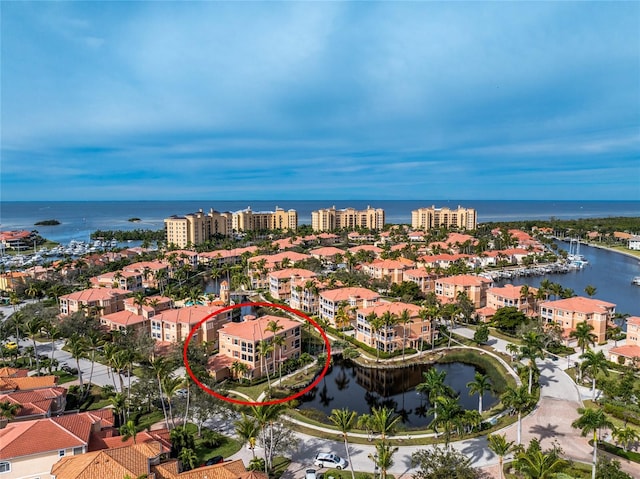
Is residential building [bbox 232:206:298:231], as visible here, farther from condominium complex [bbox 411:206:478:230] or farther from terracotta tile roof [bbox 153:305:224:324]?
terracotta tile roof [bbox 153:305:224:324]

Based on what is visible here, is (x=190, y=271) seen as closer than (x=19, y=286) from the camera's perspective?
No

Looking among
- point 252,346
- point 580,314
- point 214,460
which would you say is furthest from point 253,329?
point 580,314

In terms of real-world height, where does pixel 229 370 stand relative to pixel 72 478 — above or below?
below

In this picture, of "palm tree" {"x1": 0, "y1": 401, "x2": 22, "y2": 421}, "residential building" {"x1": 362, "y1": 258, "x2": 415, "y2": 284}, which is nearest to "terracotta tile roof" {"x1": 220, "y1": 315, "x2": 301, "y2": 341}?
"palm tree" {"x1": 0, "y1": 401, "x2": 22, "y2": 421}

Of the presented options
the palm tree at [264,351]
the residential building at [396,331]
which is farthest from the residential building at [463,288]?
the palm tree at [264,351]

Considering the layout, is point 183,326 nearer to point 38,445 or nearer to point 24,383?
point 24,383

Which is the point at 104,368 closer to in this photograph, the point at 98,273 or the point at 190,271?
the point at 98,273

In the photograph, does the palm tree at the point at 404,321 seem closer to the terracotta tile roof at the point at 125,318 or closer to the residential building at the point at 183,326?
the residential building at the point at 183,326

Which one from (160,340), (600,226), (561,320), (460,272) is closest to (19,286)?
(160,340)
